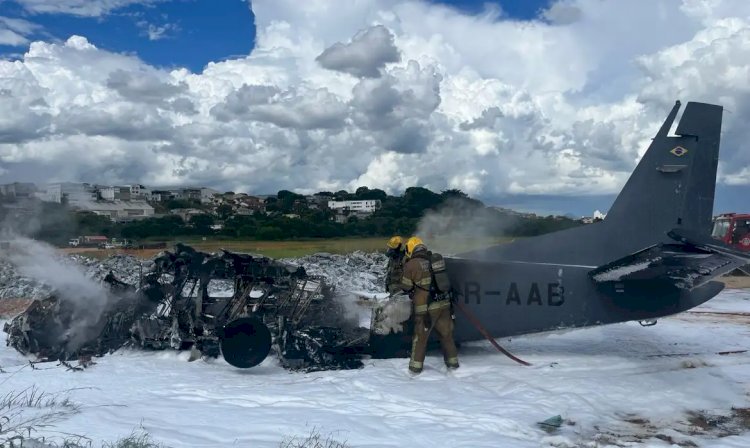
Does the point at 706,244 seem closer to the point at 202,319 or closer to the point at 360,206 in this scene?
the point at 360,206

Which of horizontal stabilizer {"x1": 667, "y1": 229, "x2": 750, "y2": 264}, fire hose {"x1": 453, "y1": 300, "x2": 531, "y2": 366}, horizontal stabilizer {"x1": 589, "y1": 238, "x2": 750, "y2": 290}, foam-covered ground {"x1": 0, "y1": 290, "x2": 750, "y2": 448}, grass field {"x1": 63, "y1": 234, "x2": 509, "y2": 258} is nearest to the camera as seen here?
foam-covered ground {"x1": 0, "y1": 290, "x2": 750, "y2": 448}

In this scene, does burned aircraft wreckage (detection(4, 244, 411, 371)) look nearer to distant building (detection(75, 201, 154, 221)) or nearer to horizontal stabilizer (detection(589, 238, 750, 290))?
distant building (detection(75, 201, 154, 221))

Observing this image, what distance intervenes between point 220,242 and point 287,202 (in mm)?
1598

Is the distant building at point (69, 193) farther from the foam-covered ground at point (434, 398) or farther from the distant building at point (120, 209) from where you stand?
the foam-covered ground at point (434, 398)

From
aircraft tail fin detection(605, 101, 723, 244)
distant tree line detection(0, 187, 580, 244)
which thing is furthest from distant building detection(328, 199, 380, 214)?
aircraft tail fin detection(605, 101, 723, 244)

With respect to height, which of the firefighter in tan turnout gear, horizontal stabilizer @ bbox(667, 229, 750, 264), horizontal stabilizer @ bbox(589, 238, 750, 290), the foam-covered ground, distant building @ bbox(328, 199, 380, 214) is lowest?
the foam-covered ground

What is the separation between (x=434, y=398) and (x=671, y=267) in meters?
3.97

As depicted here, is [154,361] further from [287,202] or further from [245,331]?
[287,202]

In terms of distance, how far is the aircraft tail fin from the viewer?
32.9 ft

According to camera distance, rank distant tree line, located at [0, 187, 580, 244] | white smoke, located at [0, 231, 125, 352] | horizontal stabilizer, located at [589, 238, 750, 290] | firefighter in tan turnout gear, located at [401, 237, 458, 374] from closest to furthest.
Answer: horizontal stabilizer, located at [589, 238, 750, 290], firefighter in tan turnout gear, located at [401, 237, 458, 374], distant tree line, located at [0, 187, 580, 244], white smoke, located at [0, 231, 125, 352]

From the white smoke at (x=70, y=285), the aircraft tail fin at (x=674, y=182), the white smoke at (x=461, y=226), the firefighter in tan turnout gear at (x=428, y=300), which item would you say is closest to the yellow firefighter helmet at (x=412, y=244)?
the firefighter in tan turnout gear at (x=428, y=300)

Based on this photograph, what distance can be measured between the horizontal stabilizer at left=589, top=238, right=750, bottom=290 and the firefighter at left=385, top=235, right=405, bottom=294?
3035 mm

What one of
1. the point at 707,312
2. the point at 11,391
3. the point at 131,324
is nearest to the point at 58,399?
the point at 11,391

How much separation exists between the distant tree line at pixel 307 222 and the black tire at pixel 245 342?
1.60 m
